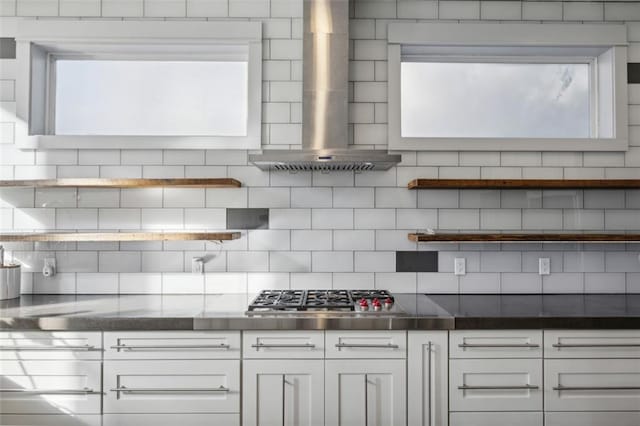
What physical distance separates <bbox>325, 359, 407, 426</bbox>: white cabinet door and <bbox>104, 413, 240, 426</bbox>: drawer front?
18.3 inches

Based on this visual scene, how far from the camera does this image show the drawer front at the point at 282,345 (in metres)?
2.22

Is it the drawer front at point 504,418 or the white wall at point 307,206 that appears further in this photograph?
the white wall at point 307,206

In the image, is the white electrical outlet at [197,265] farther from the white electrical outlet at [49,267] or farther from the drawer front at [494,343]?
the drawer front at [494,343]

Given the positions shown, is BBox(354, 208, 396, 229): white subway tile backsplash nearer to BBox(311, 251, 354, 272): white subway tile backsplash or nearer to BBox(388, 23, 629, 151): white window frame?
BBox(311, 251, 354, 272): white subway tile backsplash

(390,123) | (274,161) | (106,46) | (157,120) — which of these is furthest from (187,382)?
(106,46)

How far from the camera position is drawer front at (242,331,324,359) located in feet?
7.29

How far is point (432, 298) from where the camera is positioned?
2770mm

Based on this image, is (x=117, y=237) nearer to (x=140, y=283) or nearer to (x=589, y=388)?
(x=140, y=283)

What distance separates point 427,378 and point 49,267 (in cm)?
227

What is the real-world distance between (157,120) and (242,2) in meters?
0.90

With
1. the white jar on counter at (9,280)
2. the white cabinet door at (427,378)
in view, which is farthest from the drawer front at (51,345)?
the white cabinet door at (427,378)

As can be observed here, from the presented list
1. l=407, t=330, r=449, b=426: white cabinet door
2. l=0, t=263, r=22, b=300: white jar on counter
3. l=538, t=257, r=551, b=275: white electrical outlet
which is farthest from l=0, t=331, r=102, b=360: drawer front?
l=538, t=257, r=551, b=275: white electrical outlet

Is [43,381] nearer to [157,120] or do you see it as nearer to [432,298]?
[157,120]

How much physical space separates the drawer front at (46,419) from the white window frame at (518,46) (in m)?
2.14
